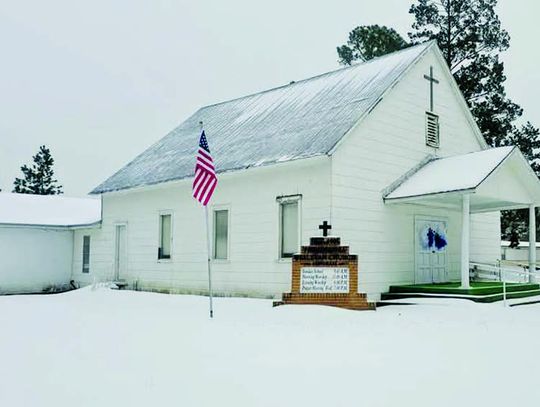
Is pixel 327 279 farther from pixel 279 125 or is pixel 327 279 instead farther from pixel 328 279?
pixel 279 125

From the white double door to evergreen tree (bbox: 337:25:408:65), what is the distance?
65.8ft

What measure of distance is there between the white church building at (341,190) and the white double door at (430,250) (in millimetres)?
33

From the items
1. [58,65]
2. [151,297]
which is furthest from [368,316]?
[58,65]

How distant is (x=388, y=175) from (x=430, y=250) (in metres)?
2.73

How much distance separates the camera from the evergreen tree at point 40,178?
69062 millimetres

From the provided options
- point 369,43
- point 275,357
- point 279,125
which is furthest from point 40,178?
point 275,357

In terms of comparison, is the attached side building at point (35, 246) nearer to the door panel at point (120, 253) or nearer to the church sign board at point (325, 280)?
the door panel at point (120, 253)

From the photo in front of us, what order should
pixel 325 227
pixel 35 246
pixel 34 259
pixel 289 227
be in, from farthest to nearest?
pixel 35 246, pixel 34 259, pixel 289 227, pixel 325 227

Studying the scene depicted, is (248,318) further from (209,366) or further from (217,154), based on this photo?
(217,154)

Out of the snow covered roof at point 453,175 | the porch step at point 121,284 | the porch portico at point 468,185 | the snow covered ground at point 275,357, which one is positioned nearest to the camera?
the snow covered ground at point 275,357

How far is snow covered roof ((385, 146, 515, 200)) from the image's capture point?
1598 cm

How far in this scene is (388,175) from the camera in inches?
698

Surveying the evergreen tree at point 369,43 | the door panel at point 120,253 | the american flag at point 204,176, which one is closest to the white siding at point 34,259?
the door panel at point 120,253

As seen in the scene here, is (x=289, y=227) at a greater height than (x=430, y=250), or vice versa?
(x=289, y=227)
